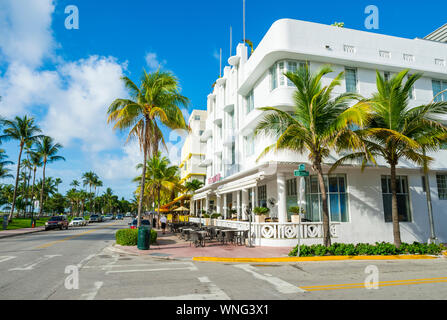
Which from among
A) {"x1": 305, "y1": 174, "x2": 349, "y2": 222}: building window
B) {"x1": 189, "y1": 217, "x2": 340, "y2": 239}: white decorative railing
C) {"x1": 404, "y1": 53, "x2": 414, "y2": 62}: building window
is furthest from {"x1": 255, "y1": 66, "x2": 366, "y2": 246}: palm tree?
{"x1": 404, "y1": 53, "x2": 414, "y2": 62}: building window

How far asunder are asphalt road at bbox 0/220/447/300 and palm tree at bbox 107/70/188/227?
597 cm

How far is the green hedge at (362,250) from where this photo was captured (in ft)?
38.7

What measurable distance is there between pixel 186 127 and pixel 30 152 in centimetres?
4207

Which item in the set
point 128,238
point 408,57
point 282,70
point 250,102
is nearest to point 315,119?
point 282,70

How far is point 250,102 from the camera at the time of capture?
71.9 ft

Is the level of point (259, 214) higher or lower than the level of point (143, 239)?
higher

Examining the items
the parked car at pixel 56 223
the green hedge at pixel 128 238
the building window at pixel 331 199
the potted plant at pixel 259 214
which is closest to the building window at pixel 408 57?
the building window at pixel 331 199

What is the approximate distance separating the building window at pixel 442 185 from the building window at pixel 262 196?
10.9m

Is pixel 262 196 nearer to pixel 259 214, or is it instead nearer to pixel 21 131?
pixel 259 214

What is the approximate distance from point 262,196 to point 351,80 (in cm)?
949

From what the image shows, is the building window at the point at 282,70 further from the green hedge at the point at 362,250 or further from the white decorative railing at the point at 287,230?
the green hedge at the point at 362,250

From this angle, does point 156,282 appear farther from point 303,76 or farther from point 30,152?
point 30,152

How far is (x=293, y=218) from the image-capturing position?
1523cm
